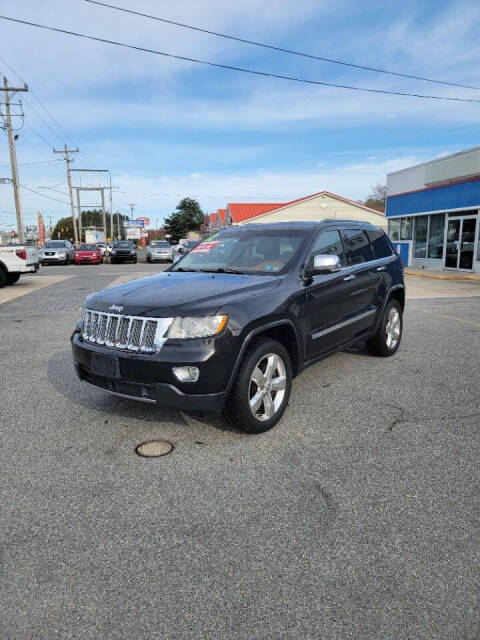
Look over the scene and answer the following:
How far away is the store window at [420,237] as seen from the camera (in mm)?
23828

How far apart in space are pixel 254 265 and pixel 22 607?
3.28 m

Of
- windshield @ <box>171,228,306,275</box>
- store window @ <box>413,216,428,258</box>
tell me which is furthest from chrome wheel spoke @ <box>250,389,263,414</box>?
store window @ <box>413,216,428,258</box>

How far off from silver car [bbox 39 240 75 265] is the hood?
95.5 ft

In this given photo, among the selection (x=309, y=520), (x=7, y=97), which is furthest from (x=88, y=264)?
(x=309, y=520)

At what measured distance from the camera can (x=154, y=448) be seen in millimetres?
3688

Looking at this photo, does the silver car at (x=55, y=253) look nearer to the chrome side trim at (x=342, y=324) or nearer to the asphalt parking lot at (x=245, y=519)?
the asphalt parking lot at (x=245, y=519)

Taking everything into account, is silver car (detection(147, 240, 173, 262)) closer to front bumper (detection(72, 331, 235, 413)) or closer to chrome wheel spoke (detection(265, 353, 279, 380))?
chrome wheel spoke (detection(265, 353, 279, 380))

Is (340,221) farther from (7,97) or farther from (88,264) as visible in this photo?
(7,97)

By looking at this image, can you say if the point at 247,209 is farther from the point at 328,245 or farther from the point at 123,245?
the point at 328,245

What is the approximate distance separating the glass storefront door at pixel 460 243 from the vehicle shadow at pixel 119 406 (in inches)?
733

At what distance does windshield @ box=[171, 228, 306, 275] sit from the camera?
460 centimetres

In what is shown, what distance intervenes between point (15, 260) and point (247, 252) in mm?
12828

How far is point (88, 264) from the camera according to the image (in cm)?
3347

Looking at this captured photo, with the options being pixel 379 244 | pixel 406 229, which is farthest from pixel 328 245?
pixel 406 229
